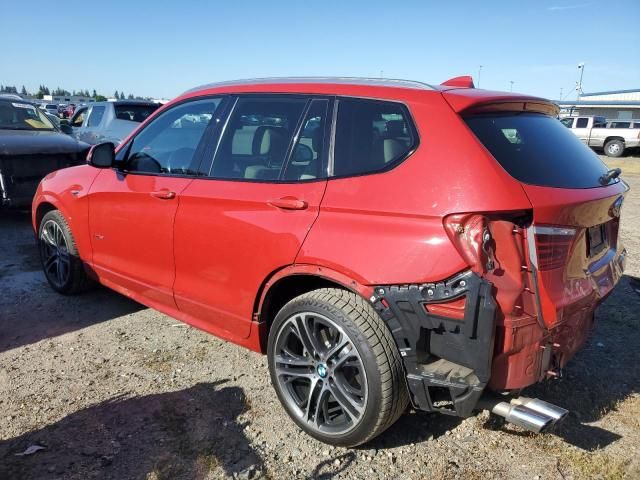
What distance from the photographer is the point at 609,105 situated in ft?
141

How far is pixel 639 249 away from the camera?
684 centimetres

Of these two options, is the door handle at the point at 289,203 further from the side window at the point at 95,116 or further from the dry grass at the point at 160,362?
the side window at the point at 95,116

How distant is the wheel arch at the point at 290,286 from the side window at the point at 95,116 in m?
9.86

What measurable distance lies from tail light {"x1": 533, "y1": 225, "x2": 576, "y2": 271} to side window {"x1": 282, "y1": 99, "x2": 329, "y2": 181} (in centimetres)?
115

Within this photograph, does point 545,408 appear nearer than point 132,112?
Yes

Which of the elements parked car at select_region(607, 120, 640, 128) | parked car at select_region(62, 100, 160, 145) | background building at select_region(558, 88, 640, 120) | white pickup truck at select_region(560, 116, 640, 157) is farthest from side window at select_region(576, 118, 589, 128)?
parked car at select_region(62, 100, 160, 145)

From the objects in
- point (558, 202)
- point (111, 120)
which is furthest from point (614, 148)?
point (558, 202)

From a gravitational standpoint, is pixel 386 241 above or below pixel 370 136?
below

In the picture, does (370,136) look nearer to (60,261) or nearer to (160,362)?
(160,362)

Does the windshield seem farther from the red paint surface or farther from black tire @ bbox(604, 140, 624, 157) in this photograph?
black tire @ bbox(604, 140, 624, 157)

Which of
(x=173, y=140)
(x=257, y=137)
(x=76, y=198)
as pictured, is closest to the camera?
(x=257, y=137)

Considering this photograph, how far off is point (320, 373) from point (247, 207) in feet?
3.36

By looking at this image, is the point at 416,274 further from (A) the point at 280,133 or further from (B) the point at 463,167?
(A) the point at 280,133

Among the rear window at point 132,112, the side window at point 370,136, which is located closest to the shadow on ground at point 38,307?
the side window at point 370,136
